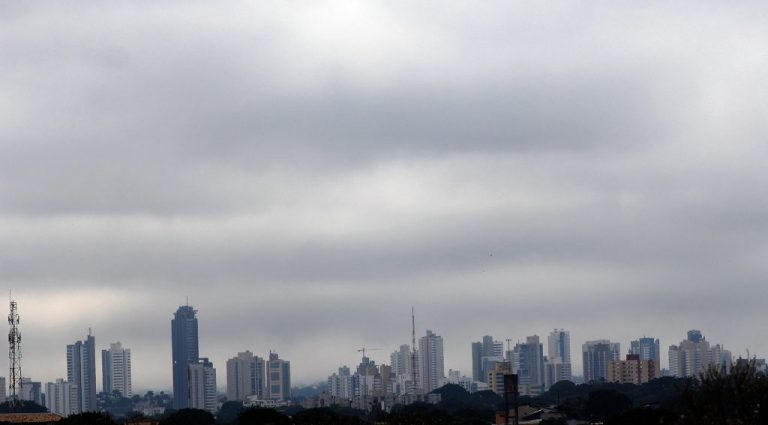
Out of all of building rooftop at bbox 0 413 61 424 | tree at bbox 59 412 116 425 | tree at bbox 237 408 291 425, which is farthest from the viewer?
building rooftop at bbox 0 413 61 424

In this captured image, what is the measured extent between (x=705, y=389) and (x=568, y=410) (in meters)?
92.6

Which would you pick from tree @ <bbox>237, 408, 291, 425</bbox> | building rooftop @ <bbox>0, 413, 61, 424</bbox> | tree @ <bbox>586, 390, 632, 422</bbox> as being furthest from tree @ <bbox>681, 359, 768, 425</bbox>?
tree @ <bbox>586, 390, 632, 422</bbox>

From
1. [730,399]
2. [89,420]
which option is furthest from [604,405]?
[730,399]

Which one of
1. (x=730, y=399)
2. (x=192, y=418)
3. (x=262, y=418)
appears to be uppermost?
(x=730, y=399)

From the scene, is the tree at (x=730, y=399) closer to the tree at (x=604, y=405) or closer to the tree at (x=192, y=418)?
the tree at (x=604, y=405)

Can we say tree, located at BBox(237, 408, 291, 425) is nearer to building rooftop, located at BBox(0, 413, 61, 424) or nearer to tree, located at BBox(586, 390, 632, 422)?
building rooftop, located at BBox(0, 413, 61, 424)

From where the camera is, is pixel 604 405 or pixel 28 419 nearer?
pixel 28 419

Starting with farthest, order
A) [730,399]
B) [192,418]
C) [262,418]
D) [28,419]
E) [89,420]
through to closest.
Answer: [192,418] < [28,419] < [262,418] < [89,420] < [730,399]

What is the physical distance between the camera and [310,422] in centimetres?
9088

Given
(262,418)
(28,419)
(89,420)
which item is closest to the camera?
(89,420)

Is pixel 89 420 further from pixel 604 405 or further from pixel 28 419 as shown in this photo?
pixel 604 405

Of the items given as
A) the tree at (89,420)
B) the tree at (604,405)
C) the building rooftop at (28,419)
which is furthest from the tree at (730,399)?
the tree at (604,405)

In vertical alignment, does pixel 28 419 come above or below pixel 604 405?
above

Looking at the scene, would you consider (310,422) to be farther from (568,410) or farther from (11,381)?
(568,410)
